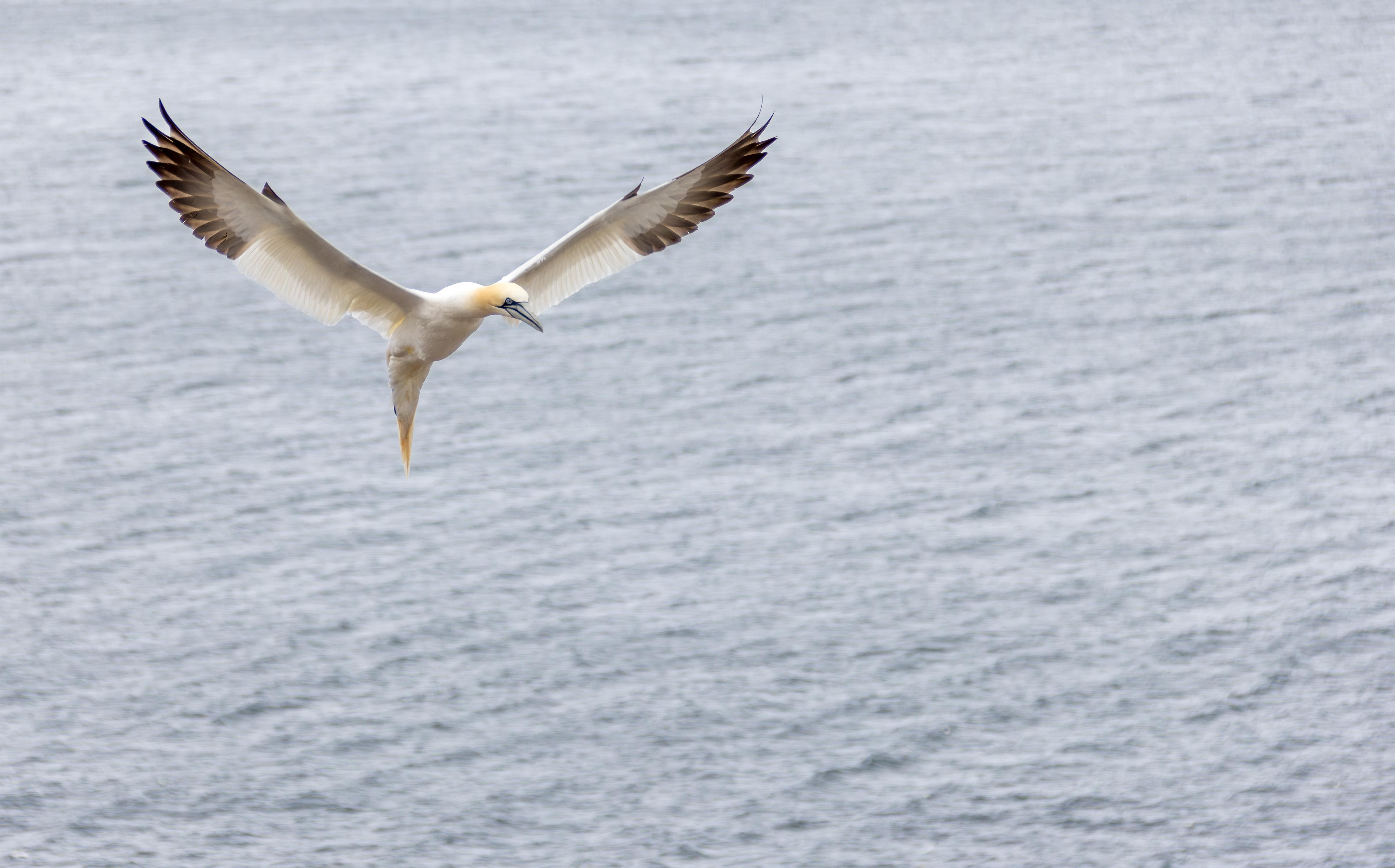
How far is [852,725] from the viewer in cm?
4950

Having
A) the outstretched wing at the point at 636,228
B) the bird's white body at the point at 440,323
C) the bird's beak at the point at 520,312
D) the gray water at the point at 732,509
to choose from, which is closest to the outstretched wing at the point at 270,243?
the bird's white body at the point at 440,323

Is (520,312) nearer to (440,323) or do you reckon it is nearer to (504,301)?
(504,301)

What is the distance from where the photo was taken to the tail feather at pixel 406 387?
67.2 feet

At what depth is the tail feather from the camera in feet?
67.2

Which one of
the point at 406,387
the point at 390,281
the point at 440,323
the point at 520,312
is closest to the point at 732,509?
the point at 406,387

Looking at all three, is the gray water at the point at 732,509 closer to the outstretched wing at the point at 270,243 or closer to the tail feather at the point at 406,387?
the tail feather at the point at 406,387

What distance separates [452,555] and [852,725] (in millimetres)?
14754

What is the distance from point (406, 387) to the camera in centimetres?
2105

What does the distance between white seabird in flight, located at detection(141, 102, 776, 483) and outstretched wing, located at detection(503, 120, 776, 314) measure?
0.05ft

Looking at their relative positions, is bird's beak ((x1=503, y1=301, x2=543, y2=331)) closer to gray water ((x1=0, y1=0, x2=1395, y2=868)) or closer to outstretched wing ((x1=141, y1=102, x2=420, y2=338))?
outstretched wing ((x1=141, y1=102, x2=420, y2=338))

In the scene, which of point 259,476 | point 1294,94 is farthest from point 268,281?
point 1294,94

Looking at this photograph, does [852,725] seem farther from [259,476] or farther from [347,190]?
[347,190]

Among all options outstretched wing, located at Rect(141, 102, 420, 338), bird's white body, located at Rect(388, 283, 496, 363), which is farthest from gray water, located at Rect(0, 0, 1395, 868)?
bird's white body, located at Rect(388, 283, 496, 363)

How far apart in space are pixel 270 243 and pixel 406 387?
2362 mm
